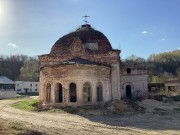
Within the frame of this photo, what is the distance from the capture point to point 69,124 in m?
15.5

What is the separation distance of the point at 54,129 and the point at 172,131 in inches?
249

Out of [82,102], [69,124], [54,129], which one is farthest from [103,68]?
[54,129]

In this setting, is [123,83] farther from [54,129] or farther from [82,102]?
[54,129]

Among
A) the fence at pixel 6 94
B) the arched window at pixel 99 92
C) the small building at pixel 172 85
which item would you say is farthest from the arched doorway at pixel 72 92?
the fence at pixel 6 94

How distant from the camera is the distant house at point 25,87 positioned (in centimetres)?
7088

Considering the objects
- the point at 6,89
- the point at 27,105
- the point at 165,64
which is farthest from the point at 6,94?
the point at 165,64

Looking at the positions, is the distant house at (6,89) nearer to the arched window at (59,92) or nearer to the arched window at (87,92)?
the arched window at (59,92)

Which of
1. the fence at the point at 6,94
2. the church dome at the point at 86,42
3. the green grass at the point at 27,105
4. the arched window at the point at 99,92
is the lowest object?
the green grass at the point at 27,105

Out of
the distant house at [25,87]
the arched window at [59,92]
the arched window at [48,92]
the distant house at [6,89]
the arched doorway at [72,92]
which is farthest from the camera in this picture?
the distant house at [25,87]

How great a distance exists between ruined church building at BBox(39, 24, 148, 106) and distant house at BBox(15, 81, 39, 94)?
43817 millimetres

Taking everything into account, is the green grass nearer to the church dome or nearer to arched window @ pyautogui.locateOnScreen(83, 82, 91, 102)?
arched window @ pyautogui.locateOnScreen(83, 82, 91, 102)

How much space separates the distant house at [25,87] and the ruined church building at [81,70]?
4382 cm

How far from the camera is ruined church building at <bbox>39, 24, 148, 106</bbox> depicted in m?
23.9

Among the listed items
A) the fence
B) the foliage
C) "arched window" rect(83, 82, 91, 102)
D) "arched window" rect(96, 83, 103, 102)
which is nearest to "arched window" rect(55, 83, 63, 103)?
"arched window" rect(83, 82, 91, 102)
